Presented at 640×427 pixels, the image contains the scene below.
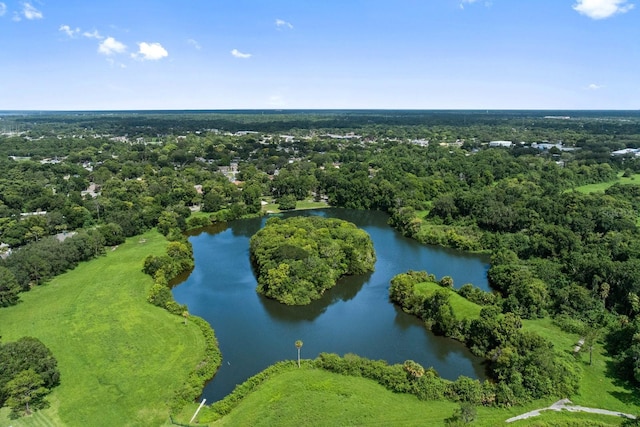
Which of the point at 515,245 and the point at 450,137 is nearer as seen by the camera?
the point at 515,245

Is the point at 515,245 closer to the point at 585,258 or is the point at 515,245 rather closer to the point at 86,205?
the point at 585,258

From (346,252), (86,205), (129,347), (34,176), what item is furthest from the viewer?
(34,176)

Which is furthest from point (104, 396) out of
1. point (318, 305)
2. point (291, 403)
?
point (318, 305)

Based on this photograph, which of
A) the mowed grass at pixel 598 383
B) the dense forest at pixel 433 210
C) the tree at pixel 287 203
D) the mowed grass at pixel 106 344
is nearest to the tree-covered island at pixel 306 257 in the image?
the mowed grass at pixel 106 344

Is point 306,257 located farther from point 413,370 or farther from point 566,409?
point 566,409

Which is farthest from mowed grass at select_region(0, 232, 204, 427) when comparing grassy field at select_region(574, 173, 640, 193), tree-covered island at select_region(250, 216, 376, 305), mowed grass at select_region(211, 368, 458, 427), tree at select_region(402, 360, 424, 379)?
grassy field at select_region(574, 173, 640, 193)

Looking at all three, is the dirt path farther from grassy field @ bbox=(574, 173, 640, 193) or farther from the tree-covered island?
grassy field @ bbox=(574, 173, 640, 193)
